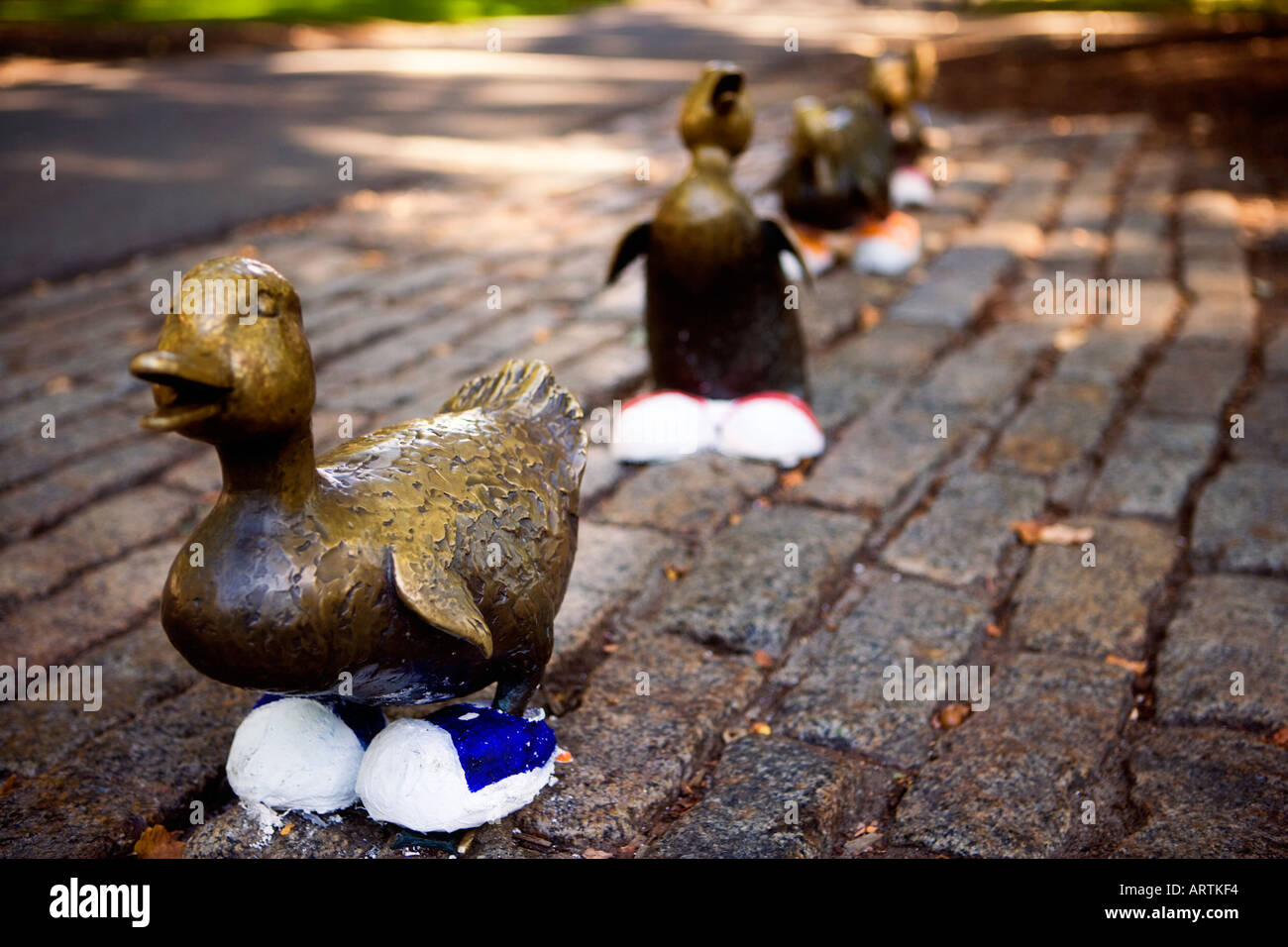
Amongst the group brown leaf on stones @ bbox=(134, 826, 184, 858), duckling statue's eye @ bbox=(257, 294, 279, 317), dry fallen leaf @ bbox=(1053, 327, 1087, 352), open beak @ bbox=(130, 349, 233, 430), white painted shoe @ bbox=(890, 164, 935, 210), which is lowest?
brown leaf on stones @ bbox=(134, 826, 184, 858)

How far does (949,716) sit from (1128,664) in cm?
55

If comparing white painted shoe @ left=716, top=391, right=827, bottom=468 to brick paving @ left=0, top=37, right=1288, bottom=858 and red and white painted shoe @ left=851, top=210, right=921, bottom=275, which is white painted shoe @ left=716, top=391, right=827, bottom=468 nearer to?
brick paving @ left=0, top=37, right=1288, bottom=858

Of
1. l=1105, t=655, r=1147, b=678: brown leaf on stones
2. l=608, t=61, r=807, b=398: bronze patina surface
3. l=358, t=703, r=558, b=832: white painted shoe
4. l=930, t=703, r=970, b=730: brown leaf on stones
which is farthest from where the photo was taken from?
l=608, t=61, r=807, b=398: bronze patina surface

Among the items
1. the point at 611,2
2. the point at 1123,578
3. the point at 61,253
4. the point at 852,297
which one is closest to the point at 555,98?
the point at 61,253

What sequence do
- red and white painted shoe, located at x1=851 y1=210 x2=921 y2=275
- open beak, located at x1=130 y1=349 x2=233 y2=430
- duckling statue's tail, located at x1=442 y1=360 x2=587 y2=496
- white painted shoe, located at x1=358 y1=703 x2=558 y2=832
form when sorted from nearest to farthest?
open beak, located at x1=130 y1=349 x2=233 y2=430, white painted shoe, located at x1=358 y1=703 x2=558 y2=832, duckling statue's tail, located at x1=442 y1=360 x2=587 y2=496, red and white painted shoe, located at x1=851 y1=210 x2=921 y2=275

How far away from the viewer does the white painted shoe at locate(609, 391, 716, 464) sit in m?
4.02

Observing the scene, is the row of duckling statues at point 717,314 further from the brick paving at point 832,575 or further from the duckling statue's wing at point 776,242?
the brick paving at point 832,575

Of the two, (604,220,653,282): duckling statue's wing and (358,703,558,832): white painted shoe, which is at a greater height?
(604,220,653,282): duckling statue's wing

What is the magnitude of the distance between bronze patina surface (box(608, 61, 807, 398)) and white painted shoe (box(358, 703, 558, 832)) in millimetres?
1928

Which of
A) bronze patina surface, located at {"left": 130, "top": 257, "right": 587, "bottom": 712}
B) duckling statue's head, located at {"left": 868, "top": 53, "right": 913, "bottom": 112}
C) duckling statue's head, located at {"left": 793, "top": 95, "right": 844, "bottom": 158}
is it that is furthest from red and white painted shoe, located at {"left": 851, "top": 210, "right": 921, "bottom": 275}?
bronze patina surface, located at {"left": 130, "top": 257, "right": 587, "bottom": 712}

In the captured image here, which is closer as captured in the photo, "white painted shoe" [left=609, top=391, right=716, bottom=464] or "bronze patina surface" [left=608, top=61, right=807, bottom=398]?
"bronze patina surface" [left=608, top=61, right=807, bottom=398]

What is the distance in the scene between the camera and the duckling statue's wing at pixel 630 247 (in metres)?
3.89

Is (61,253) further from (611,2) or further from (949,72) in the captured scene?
(611,2)

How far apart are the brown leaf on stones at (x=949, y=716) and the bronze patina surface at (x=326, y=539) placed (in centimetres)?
104
